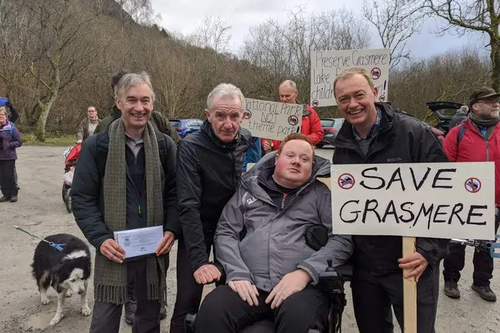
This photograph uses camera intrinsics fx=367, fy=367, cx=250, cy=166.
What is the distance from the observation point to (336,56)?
4.73 meters

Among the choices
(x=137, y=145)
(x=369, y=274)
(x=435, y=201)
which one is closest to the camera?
(x=435, y=201)

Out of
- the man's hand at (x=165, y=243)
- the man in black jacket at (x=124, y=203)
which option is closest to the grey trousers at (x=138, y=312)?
the man in black jacket at (x=124, y=203)

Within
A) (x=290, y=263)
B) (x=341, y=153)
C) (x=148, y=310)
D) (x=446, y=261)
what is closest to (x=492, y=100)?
(x=446, y=261)

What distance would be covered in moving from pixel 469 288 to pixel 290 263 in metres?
2.79

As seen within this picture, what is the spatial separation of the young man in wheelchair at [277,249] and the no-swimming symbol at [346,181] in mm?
349

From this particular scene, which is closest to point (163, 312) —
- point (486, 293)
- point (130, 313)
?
point (130, 313)

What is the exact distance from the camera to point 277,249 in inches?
89.0

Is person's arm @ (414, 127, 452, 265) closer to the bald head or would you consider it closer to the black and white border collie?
the bald head

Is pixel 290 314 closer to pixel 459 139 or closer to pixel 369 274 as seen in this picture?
pixel 369 274

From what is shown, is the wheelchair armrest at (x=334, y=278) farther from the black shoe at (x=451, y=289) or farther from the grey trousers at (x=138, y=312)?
the black shoe at (x=451, y=289)

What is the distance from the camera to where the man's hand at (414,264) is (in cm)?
191

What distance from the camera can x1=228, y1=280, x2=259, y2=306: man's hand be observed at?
6.84ft

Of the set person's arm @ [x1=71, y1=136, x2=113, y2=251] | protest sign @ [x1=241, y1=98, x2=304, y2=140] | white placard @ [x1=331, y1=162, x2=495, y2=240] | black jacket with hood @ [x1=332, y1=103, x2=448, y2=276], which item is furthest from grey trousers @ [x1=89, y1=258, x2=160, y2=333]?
protest sign @ [x1=241, y1=98, x2=304, y2=140]

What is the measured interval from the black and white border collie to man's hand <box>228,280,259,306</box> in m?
1.81
